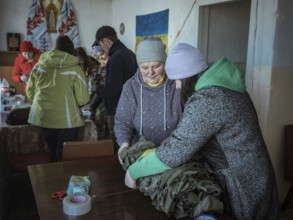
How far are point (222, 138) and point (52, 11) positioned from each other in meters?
4.92

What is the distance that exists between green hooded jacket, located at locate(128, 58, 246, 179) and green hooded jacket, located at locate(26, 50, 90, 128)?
1398 millimetres

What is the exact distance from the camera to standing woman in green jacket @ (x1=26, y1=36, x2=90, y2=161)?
7.68 ft

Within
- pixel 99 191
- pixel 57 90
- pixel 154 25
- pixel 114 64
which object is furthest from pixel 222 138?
pixel 154 25

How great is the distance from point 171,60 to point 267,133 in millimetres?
1664

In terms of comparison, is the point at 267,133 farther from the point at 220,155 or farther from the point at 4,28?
the point at 4,28

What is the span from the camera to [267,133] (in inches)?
97.6

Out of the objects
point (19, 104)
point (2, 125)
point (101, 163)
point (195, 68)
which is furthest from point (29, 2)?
point (195, 68)

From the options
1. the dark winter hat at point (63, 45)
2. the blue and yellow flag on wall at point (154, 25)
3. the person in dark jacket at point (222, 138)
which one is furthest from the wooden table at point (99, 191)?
the blue and yellow flag on wall at point (154, 25)

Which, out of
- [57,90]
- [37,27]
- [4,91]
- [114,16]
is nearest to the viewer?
[57,90]

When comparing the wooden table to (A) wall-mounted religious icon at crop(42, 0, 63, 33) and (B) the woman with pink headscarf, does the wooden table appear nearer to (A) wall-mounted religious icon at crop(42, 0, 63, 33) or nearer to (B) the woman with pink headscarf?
(B) the woman with pink headscarf

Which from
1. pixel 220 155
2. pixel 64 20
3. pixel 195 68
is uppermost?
pixel 64 20

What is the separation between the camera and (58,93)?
237 cm

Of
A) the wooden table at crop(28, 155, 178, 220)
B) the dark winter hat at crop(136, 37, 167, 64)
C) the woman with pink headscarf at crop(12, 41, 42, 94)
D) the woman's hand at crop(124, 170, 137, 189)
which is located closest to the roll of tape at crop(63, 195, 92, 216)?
the wooden table at crop(28, 155, 178, 220)

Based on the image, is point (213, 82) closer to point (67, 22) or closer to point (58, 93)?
point (58, 93)
